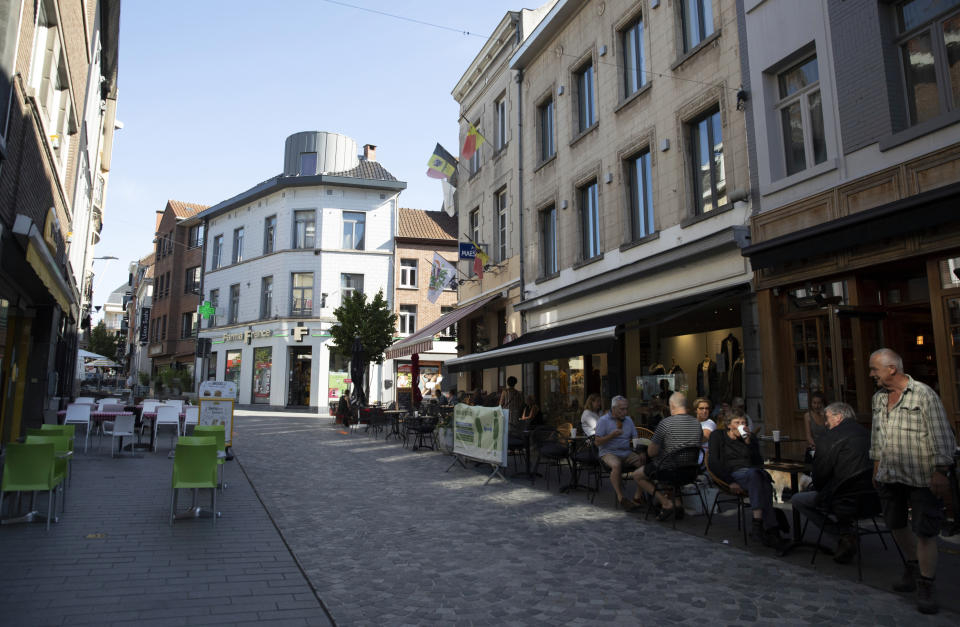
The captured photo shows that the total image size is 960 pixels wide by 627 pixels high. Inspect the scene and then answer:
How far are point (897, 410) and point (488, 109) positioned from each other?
17274mm

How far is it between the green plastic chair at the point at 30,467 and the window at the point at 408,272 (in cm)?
2861

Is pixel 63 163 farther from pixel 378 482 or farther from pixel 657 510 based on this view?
pixel 657 510

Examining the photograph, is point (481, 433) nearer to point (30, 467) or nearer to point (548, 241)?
point (30, 467)

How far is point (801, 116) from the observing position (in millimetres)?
8977

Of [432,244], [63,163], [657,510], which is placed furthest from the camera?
[432,244]

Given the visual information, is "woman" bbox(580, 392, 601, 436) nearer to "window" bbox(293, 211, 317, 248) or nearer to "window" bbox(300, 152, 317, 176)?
"window" bbox(293, 211, 317, 248)

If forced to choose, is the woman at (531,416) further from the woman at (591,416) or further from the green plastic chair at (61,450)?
the green plastic chair at (61,450)

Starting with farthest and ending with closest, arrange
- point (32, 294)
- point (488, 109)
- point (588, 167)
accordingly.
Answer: point (488, 109) < point (588, 167) < point (32, 294)

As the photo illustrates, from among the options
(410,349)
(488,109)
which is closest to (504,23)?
(488,109)

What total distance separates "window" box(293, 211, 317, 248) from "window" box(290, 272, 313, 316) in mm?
1767

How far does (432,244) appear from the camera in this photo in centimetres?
3509

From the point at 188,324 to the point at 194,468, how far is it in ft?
129

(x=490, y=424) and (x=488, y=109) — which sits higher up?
(x=488, y=109)

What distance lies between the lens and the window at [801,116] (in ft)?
28.5
